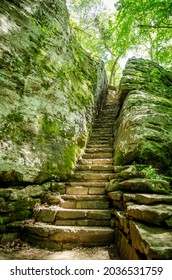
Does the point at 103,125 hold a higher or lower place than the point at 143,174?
higher

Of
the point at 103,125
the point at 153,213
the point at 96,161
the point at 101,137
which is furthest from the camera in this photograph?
the point at 103,125

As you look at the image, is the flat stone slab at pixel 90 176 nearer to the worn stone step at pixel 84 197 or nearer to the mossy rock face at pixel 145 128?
the mossy rock face at pixel 145 128

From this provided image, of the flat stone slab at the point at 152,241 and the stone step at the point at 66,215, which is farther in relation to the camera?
the stone step at the point at 66,215

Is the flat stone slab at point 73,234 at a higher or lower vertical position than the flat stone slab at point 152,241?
lower

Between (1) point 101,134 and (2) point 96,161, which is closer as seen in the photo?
(2) point 96,161

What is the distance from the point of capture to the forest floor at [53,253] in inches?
115

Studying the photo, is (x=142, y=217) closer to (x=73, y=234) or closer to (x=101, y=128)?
(x=73, y=234)

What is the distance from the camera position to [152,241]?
1.94 meters

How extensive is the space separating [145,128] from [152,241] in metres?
3.34

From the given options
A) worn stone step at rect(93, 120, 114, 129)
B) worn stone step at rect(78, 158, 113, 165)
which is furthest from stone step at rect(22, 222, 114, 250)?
worn stone step at rect(93, 120, 114, 129)

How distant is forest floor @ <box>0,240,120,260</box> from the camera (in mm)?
2910

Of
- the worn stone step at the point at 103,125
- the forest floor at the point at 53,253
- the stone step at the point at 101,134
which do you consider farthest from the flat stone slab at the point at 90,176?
the worn stone step at the point at 103,125

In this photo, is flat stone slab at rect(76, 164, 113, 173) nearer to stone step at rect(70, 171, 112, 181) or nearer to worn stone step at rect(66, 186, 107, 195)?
stone step at rect(70, 171, 112, 181)

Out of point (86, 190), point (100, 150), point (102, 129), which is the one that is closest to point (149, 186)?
point (86, 190)
